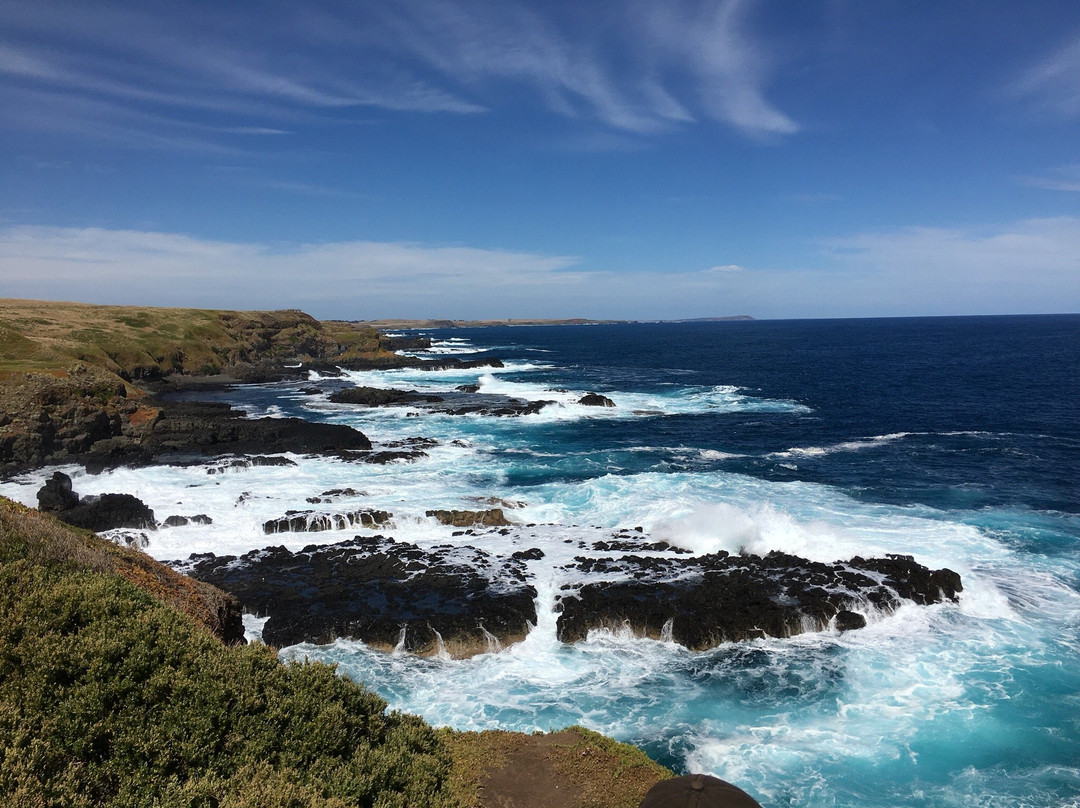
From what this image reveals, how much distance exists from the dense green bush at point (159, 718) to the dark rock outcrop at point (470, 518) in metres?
20.6

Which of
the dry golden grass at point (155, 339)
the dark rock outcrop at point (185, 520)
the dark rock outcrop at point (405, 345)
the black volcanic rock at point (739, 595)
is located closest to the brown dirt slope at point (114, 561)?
the black volcanic rock at point (739, 595)

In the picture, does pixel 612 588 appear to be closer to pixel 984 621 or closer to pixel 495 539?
pixel 495 539

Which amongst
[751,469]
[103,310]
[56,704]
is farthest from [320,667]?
[103,310]

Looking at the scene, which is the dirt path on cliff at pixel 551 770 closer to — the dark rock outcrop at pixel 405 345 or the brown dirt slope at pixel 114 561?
the brown dirt slope at pixel 114 561

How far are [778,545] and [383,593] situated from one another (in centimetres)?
1750

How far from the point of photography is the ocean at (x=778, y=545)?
15.5 metres

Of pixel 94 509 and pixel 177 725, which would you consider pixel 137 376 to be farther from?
pixel 177 725

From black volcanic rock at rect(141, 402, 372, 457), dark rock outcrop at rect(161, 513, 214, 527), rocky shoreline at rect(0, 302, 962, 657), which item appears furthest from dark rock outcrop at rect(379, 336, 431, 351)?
→ dark rock outcrop at rect(161, 513, 214, 527)

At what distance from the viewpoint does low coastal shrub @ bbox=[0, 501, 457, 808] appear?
7.08 meters

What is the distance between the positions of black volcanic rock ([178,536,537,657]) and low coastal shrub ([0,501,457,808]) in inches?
421

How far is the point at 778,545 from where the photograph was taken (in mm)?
27781

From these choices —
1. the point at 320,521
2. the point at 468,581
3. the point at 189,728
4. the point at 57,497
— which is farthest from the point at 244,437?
the point at 189,728

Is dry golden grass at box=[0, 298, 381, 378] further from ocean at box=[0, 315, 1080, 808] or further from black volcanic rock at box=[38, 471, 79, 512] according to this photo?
black volcanic rock at box=[38, 471, 79, 512]

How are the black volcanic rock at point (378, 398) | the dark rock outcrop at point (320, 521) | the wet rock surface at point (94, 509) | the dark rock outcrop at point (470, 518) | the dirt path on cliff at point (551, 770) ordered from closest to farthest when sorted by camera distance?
the dirt path on cliff at point (551, 770) → the wet rock surface at point (94, 509) → the dark rock outcrop at point (320, 521) → the dark rock outcrop at point (470, 518) → the black volcanic rock at point (378, 398)
